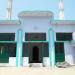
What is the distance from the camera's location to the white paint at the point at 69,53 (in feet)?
65.9

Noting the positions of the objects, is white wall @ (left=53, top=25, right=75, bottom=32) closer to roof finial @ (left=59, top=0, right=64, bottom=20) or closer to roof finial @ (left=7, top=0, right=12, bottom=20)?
roof finial @ (left=59, top=0, right=64, bottom=20)

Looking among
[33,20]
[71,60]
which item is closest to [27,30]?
[33,20]

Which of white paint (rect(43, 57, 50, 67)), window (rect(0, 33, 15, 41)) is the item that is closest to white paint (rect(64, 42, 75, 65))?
white paint (rect(43, 57, 50, 67))

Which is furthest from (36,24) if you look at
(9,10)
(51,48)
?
(9,10)

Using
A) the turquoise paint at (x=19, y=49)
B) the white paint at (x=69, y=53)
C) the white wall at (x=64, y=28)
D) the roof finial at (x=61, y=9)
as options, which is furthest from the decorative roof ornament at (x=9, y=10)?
the white paint at (x=69, y=53)

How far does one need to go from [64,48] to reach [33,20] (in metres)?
5.52

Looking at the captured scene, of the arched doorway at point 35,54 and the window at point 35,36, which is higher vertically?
the window at point 35,36

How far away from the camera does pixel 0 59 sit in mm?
20188

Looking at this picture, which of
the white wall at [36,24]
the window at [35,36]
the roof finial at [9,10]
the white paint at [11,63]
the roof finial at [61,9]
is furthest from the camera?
the roof finial at [9,10]

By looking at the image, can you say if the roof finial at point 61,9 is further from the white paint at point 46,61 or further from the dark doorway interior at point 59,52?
the white paint at point 46,61

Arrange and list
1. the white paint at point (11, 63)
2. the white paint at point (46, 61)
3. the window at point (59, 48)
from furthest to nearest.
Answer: the window at point (59, 48) → the white paint at point (46, 61) → the white paint at point (11, 63)

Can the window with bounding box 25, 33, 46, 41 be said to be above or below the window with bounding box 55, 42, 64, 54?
above

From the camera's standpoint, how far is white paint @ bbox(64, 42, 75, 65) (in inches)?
790

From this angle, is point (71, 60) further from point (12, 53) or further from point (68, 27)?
point (12, 53)
